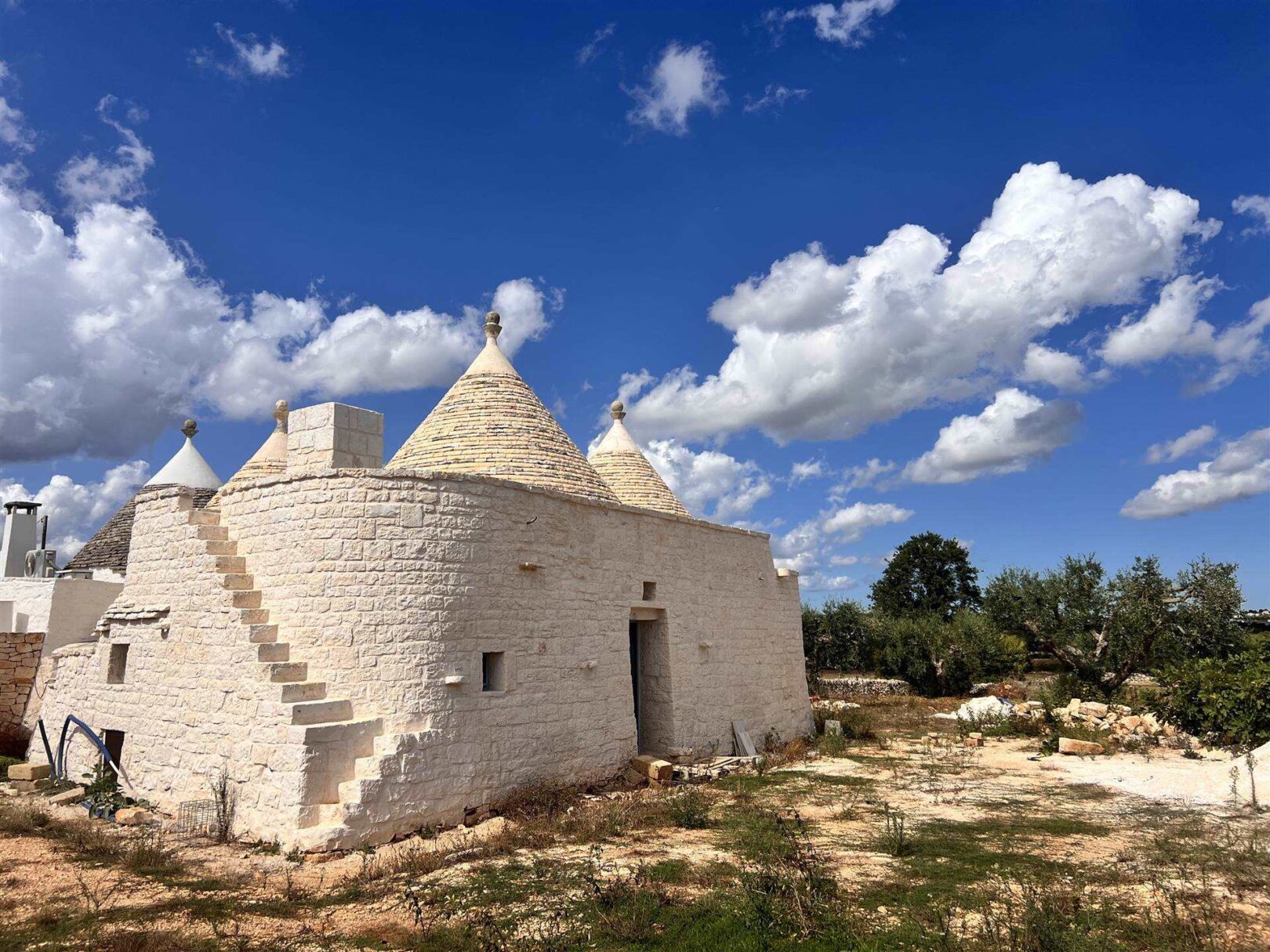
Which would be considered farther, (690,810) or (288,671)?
(690,810)

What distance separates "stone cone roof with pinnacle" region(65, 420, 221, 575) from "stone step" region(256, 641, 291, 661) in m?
9.26

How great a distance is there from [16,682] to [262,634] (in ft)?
25.0

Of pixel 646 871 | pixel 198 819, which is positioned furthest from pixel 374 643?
pixel 646 871

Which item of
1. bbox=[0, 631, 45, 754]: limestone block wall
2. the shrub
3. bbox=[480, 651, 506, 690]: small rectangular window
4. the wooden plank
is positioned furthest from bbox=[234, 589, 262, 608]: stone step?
the shrub

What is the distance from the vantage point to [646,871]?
6445 mm

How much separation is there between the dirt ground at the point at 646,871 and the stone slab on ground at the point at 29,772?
1.76 m

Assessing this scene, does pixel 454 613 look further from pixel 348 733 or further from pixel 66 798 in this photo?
pixel 66 798

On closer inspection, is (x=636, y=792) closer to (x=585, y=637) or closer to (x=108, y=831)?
(x=585, y=637)

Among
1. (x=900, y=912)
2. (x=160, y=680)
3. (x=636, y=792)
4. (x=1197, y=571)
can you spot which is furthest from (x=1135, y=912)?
(x=1197, y=571)

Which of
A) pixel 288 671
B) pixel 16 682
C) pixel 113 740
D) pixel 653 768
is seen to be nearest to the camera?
pixel 288 671

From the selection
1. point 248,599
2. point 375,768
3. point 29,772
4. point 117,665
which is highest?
point 248,599

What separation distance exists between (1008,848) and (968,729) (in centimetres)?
907

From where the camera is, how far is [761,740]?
525 inches

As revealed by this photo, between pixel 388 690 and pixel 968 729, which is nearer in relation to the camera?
pixel 388 690
